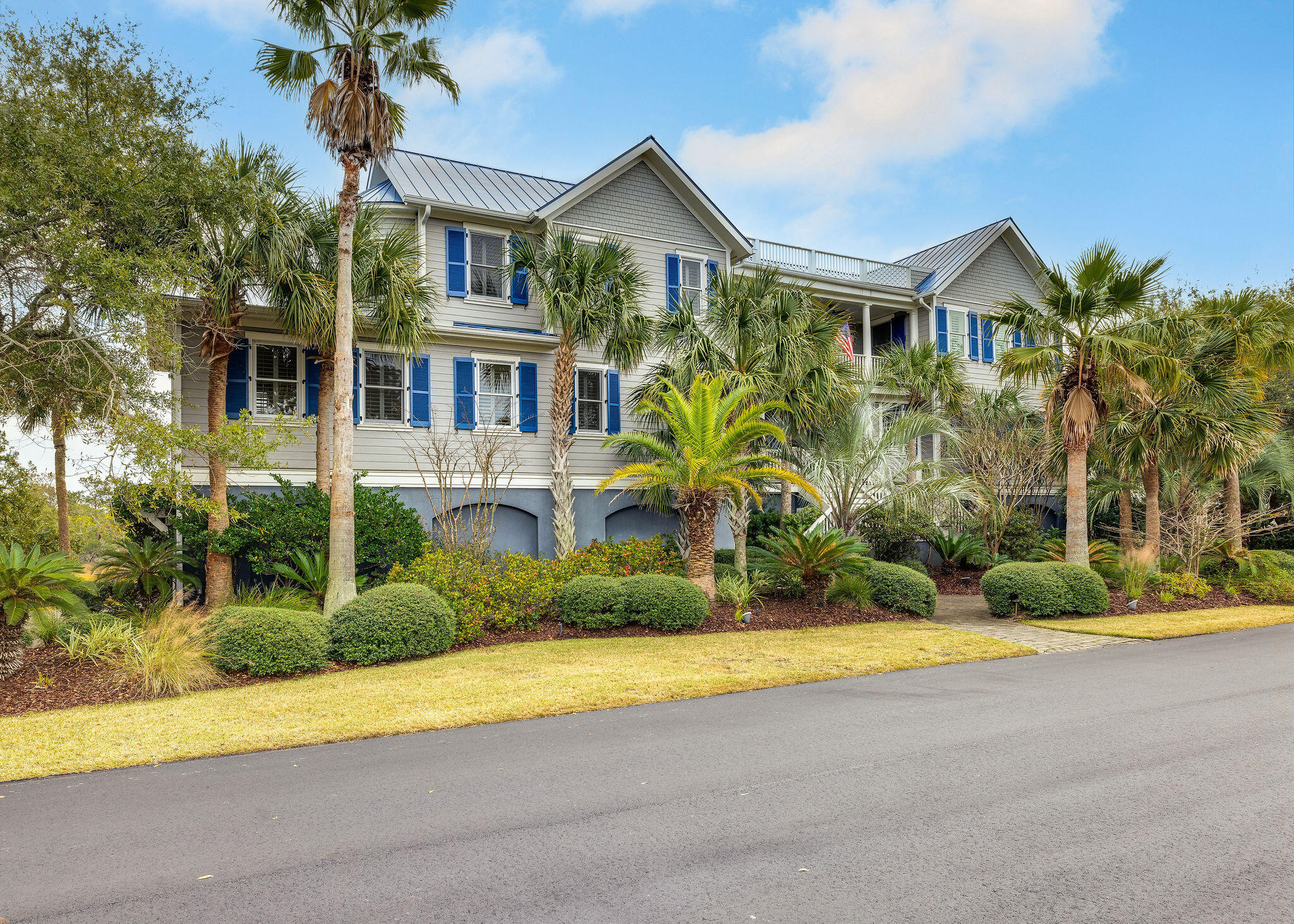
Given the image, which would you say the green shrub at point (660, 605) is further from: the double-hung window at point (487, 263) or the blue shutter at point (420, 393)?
the double-hung window at point (487, 263)

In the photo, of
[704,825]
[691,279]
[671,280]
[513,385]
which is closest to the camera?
[704,825]

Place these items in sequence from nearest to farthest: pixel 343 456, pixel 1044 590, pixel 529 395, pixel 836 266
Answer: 1. pixel 343 456
2. pixel 1044 590
3. pixel 529 395
4. pixel 836 266

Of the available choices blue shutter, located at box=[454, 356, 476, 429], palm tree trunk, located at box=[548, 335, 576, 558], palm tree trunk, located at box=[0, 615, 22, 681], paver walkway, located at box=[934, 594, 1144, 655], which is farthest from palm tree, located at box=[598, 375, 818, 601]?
palm tree trunk, located at box=[0, 615, 22, 681]

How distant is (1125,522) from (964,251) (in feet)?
34.6

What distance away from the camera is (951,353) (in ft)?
74.5

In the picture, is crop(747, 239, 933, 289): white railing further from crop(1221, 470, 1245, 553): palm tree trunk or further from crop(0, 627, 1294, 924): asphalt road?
crop(0, 627, 1294, 924): asphalt road

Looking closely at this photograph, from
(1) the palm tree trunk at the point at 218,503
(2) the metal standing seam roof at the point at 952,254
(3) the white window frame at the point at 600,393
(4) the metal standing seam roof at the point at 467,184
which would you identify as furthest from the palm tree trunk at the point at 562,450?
(2) the metal standing seam roof at the point at 952,254

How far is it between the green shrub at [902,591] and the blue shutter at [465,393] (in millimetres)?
8890

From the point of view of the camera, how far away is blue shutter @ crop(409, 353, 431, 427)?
660 inches

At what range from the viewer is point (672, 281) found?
1980cm

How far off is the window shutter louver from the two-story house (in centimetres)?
4

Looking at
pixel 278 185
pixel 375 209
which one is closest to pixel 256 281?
pixel 278 185

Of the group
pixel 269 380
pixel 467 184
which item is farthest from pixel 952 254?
pixel 269 380

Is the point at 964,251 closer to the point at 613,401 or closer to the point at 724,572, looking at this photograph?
the point at 613,401
